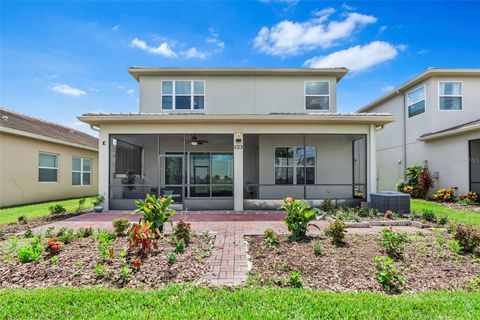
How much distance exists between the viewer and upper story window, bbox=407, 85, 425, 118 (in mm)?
14438

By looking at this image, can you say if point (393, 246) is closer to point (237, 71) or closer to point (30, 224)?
point (30, 224)

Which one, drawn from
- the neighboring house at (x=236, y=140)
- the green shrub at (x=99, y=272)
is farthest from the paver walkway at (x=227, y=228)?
the green shrub at (x=99, y=272)

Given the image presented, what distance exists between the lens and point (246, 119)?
973cm

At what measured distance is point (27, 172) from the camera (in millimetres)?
12266

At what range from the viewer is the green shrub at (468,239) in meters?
4.86

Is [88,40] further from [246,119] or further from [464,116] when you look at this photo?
[464,116]

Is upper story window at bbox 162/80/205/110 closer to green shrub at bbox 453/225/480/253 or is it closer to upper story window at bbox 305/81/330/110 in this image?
upper story window at bbox 305/81/330/110

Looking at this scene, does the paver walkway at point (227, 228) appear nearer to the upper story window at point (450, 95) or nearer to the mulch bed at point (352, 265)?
the mulch bed at point (352, 265)

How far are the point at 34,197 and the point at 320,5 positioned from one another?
16429 millimetres

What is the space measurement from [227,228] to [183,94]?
8621mm

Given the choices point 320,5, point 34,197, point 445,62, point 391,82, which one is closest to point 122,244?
point 34,197

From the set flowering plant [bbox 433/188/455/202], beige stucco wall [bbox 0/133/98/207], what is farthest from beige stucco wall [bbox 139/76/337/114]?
flowering plant [bbox 433/188/455/202]

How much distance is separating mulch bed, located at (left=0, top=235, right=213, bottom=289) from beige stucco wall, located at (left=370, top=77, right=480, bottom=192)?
13825mm

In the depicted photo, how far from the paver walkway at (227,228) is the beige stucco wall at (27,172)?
5354 mm
